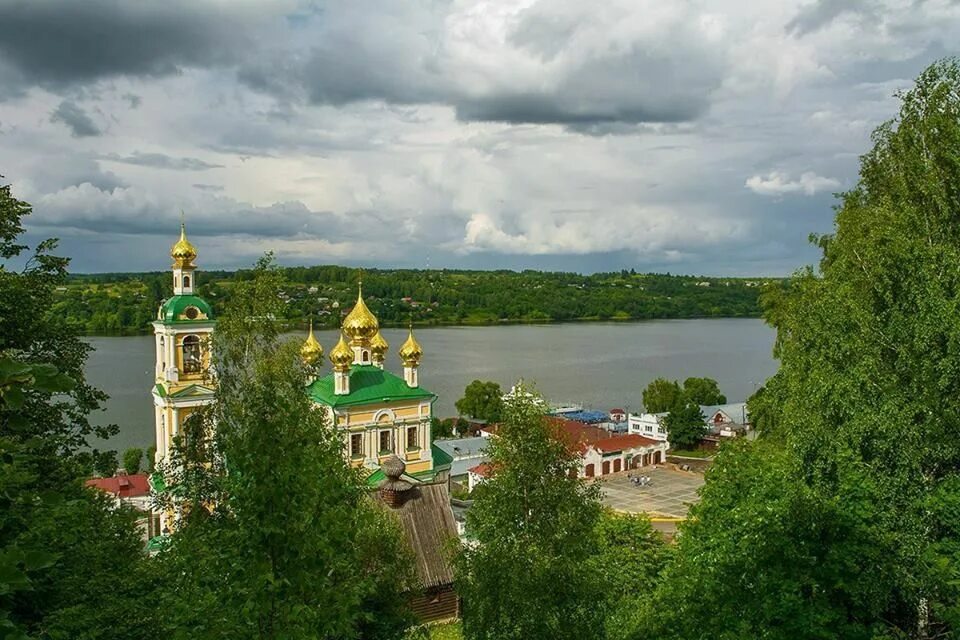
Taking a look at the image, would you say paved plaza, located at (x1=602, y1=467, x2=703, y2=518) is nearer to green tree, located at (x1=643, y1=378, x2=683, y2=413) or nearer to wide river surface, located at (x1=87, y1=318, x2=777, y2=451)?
green tree, located at (x1=643, y1=378, x2=683, y2=413)

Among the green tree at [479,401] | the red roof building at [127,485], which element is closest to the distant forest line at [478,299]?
the green tree at [479,401]

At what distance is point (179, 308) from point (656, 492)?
20.5 metres

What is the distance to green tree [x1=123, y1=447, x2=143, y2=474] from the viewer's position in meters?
29.5

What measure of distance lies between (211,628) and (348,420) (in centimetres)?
1406

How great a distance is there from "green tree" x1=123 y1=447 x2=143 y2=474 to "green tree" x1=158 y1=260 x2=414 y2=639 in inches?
1003

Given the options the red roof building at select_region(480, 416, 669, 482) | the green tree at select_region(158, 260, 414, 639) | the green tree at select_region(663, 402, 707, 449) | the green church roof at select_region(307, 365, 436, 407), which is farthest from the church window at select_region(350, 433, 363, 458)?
the green tree at select_region(663, 402, 707, 449)

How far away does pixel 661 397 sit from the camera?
41156mm

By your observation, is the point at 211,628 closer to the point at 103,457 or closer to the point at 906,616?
the point at 103,457

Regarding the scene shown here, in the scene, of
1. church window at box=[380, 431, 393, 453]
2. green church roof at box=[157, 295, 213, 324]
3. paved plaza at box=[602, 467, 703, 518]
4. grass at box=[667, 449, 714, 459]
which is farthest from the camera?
grass at box=[667, 449, 714, 459]

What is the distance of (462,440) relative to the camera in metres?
34.5

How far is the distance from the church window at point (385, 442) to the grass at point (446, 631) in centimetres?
625

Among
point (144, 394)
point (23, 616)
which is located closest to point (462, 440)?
point (144, 394)

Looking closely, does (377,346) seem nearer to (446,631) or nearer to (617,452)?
(446,631)

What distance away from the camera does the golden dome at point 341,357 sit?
18359 mm
